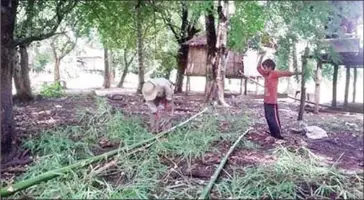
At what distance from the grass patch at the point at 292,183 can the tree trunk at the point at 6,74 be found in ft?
4.96

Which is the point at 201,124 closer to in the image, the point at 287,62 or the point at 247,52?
the point at 247,52

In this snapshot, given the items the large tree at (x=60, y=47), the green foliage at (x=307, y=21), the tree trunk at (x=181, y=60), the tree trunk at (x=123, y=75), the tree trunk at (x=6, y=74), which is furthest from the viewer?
the large tree at (x=60, y=47)

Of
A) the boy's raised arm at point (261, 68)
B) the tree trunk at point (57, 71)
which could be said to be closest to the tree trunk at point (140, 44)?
the boy's raised arm at point (261, 68)

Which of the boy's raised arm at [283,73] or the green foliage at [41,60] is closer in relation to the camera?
the boy's raised arm at [283,73]

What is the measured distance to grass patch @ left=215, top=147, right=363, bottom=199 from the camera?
1880 millimetres

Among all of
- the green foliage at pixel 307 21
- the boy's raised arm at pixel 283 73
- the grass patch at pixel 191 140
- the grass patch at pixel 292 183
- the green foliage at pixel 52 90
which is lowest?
the grass patch at pixel 292 183

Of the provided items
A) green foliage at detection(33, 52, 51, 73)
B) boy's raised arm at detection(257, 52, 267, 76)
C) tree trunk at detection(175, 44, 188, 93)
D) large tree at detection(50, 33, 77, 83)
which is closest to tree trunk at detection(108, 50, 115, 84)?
large tree at detection(50, 33, 77, 83)

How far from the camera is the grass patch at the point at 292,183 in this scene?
1880 mm

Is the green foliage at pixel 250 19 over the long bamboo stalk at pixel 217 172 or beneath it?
over

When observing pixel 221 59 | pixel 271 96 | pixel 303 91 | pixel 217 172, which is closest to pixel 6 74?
pixel 217 172

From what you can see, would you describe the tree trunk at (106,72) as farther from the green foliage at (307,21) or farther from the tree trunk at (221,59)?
the green foliage at (307,21)

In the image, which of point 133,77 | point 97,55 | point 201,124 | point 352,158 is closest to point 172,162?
point 201,124

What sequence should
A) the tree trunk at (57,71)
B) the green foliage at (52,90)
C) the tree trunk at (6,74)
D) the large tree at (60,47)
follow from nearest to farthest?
the tree trunk at (6,74), the green foliage at (52,90), the tree trunk at (57,71), the large tree at (60,47)

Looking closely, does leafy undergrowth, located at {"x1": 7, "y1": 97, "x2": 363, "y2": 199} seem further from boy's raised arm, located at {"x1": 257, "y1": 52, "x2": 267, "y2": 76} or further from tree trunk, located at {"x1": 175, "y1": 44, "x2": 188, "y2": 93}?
tree trunk, located at {"x1": 175, "y1": 44, "x2": 188, "y2": 93}
